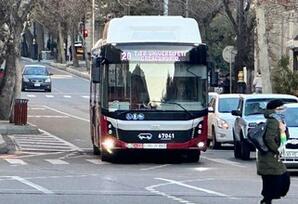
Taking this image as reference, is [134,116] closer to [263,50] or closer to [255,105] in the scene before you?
[255,105]

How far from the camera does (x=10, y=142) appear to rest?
30859 mm

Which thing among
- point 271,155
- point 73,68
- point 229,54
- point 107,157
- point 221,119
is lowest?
point 73,68

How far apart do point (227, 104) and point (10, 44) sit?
8452mm

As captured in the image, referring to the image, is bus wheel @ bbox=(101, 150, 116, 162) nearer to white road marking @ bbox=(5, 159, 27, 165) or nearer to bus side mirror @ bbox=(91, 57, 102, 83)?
bus side mirror @ bbox=(91, 57, 102, 83)

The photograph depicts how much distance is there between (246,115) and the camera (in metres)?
26.8

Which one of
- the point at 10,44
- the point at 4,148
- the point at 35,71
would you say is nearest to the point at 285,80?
the point at 10,44

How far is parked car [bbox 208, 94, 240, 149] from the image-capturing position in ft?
A: 102

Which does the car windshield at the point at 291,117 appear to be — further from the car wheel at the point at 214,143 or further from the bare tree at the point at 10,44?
the bare tree at the point at 10,44

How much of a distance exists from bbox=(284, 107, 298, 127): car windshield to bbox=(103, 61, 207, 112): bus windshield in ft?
6.46

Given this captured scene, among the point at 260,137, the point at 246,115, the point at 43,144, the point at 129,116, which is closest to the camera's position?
the point at 260,137

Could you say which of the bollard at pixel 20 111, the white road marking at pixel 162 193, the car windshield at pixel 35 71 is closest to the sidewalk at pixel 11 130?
the bollard at pixel 20 111

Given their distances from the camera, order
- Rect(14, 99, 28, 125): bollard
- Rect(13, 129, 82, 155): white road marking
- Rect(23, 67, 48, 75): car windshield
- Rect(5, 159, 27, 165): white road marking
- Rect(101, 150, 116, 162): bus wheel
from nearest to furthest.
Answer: Rect(5, 159, 27, 165): white road marking < Rect(101, 150, 116, 162): bus wheel < Rect(13, 129, 82, 155): white road marking < Rect(14, 99, 28, 125): bollard < Rect(23, 67, 48, 75): car windshield

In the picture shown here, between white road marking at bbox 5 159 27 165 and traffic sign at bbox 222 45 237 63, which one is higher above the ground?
traffic sign at bbox 222 45 237 63

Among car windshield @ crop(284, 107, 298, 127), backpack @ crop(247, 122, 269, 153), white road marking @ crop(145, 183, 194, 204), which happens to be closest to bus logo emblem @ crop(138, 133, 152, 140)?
car windshield @ crop(284, 107, 298, 127)
